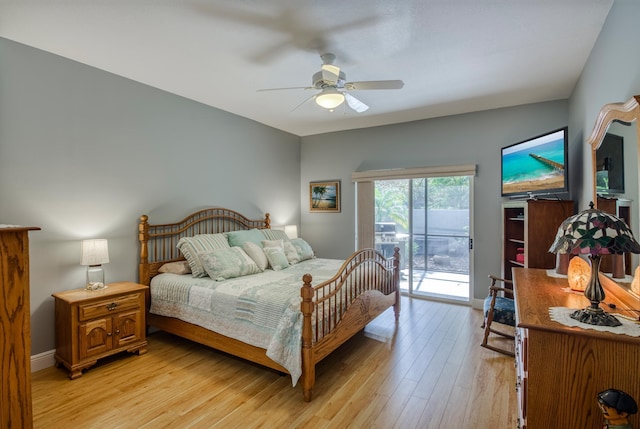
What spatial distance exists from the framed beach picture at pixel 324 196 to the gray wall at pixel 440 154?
0.34ft

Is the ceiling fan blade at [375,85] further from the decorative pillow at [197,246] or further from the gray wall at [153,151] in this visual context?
the decorative pillow at [197,246]

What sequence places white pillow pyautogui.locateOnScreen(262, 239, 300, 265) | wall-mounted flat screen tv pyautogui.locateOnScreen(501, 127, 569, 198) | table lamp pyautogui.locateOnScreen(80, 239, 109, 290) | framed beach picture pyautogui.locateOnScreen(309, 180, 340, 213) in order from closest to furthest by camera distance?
table lamp pyautogui.locateOnScreen(80, 239, 109, 290) → wall-mounted flat screen tv pyautogui.locateOnScreen(501, 127, 569, 198) → white pillow pyautogui.locateOnScreen(262, 239, 300, 265) → framed beach picture pyautogui.locateOnScreen(309, 180, 340, 213)

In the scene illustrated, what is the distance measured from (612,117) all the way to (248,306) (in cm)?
283

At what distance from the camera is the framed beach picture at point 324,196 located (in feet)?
17.9

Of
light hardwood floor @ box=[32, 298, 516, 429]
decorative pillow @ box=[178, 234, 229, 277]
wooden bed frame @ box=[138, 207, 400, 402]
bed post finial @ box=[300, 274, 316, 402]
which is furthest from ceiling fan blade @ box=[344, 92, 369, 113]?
light hardwood floor @ box=[32, 298, 516, 429]

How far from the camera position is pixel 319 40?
2.47 m

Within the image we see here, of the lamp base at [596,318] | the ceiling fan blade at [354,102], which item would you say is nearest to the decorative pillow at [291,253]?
the ceiling fan blade at [354,102]

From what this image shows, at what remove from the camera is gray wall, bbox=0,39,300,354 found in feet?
8.56

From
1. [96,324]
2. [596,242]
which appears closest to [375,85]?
[596,242]

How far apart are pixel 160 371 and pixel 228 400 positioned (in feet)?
2.74

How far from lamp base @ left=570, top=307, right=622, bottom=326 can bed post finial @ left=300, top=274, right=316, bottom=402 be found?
5.04ft

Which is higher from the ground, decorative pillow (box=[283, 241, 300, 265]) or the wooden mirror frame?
the wooden mirror frame

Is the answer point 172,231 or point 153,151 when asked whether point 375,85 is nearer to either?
point 153,151

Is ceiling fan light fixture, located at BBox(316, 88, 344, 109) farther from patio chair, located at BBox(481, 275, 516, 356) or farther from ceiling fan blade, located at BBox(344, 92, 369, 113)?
patio chair, located at BBox(481, 275, 516, 356)
